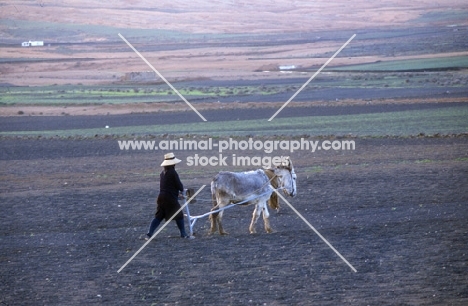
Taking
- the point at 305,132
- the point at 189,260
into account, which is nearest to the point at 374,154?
the point at 305,132

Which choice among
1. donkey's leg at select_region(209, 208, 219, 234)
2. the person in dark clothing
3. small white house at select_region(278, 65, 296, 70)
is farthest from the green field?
small white house at select_region(278, 65, 296, 70)

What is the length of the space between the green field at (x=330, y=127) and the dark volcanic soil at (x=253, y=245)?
359 inches

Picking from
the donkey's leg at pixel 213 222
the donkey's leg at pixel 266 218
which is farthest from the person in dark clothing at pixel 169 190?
the donkey's leg at pixel 266 218

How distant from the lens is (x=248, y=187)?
13695 mm

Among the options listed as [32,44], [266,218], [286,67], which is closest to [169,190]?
[266,218]

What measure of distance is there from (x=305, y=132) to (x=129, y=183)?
12.4 metres

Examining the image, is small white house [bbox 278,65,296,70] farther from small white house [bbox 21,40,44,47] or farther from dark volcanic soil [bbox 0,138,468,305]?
dark volcanic soil [bbox 0,138,468,305]

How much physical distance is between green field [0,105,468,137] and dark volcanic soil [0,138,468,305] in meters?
9.12

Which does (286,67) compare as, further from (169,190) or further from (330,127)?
(169,190)

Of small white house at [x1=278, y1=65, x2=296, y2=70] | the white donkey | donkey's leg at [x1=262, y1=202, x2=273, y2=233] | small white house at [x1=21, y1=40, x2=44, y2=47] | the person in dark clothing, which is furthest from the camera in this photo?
small white house at [x1=21, y1=40, x2=44, y2=47]

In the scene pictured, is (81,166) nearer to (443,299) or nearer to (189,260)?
(189,260)

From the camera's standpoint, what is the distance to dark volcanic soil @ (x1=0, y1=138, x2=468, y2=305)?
421 inches

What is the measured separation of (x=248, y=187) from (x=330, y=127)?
69.9 ft

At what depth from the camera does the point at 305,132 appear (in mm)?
32844
